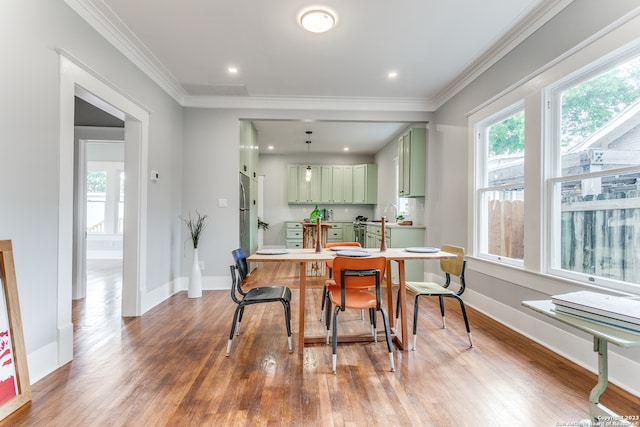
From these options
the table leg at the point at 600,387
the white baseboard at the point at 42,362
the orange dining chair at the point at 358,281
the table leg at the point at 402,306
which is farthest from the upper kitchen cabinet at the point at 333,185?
the table leg at the point at 600,387

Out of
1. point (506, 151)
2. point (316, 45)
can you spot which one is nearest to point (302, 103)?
point (316, 45)

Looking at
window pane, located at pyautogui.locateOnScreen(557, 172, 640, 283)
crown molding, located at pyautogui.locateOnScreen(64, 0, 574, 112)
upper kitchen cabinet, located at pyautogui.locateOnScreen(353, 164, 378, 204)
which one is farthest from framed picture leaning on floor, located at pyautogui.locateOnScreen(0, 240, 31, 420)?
upper kitchen cabinet, located at pyautogui.locateOnScreen(353, 164, 378, 204)

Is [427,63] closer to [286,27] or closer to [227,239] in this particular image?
[286,27]

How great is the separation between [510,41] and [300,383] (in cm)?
339

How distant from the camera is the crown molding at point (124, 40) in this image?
2273 mm

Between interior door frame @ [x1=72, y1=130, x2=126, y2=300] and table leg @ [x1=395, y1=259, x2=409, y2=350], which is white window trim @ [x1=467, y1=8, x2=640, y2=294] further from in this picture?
interior door frame @ [x1=72, y1=130, x2=126, y2=300]

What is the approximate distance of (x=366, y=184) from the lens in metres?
7.40

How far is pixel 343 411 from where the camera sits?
1.60 metres

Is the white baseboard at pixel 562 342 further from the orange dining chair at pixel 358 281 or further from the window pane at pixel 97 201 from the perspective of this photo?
the window pane at pixel 97 201

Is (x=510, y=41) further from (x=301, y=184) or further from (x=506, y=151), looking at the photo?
(x=301, y=184)

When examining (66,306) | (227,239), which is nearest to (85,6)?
(66,306)

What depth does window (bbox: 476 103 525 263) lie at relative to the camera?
2.76 meters

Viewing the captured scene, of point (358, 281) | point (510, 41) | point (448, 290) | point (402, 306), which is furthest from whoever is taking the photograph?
point (510, 41)

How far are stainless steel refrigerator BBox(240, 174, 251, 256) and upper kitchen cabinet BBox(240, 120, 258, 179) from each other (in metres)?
0.17
